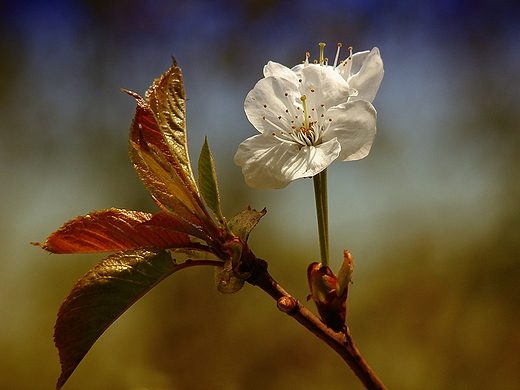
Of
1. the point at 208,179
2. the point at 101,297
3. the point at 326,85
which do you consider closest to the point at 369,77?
the point at 326,85

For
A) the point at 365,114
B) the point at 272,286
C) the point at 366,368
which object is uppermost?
the point at 365,114

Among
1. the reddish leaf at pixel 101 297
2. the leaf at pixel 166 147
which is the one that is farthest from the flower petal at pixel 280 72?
the reddish leaf at pixel 101 297

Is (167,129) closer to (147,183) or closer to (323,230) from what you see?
(147,183)

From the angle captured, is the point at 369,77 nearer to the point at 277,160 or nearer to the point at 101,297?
the point at 277,160

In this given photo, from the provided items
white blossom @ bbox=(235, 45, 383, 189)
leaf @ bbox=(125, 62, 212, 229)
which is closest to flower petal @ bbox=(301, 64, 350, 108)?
white blossom @ bbox=(235, 45, 383, 189)

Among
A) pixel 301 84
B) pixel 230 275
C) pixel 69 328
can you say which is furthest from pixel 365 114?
pixel 69 328

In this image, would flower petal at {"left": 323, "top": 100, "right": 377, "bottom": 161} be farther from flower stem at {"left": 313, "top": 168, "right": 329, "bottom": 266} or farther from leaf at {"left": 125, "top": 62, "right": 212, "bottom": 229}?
leaf at {"left": 125, "top": 62, "right": 212, "bottom": 229}
